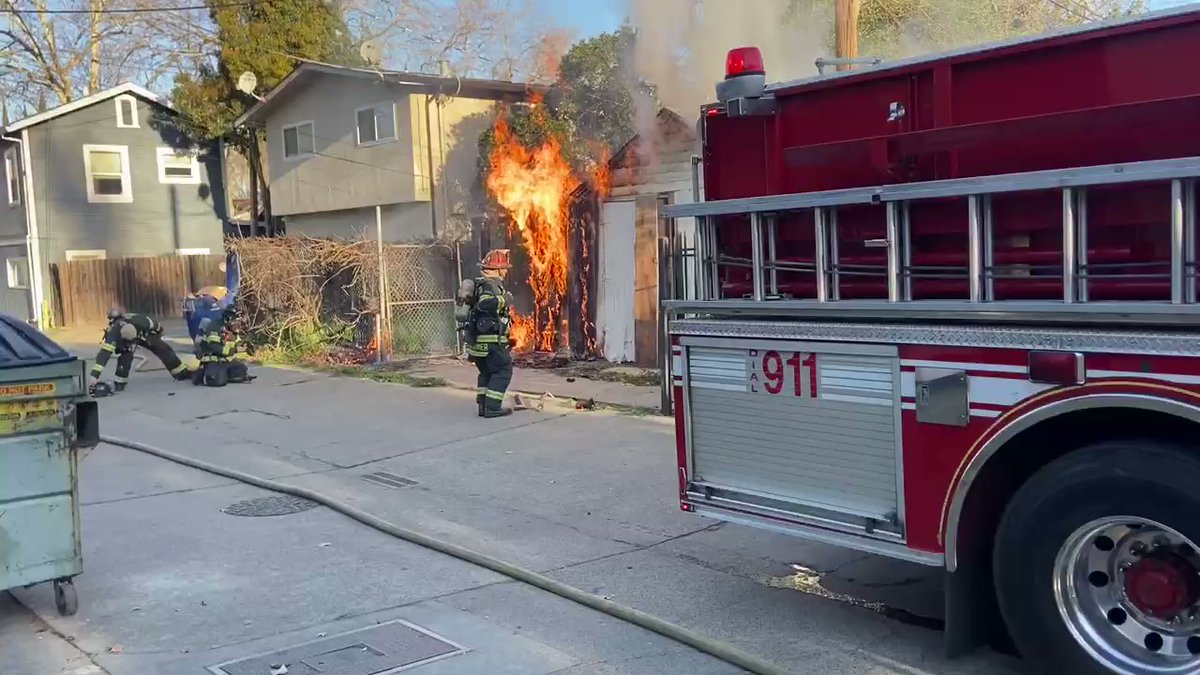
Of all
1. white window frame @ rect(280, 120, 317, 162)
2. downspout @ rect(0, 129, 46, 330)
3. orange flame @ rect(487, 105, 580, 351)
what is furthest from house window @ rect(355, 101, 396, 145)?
downspout @ rect(0, 129, 46, 330)

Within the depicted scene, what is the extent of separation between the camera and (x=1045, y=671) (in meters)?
3.57

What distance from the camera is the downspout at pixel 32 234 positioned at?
27.1 metres

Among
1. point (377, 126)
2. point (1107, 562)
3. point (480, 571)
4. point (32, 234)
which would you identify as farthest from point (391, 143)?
point (1107, 562)

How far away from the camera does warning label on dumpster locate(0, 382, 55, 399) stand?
452cm

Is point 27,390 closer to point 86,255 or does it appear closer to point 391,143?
point 391,143

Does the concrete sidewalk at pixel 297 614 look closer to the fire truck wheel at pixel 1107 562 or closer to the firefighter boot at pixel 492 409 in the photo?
the fire truck wheel at pixel 1107 562

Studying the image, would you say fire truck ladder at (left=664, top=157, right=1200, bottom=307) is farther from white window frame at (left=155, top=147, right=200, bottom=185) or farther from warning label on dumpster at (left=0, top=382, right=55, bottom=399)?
white window frame at (left=155, top=147, right=200, bottom=185)

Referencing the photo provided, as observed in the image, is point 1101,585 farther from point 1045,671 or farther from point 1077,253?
point 1077,253

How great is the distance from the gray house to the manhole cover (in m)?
23.6

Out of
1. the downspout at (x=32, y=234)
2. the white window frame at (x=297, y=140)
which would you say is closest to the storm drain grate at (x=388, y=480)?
the white window frame at (x=297, y=140)

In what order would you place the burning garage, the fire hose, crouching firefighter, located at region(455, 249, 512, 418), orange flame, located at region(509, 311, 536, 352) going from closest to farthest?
the fire hose < crouching firefighter, located at region(455, 249, 512, 418) < the burning garage < orange flame, located at region(509, 311, 536, 352)

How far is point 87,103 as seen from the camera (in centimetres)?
2741

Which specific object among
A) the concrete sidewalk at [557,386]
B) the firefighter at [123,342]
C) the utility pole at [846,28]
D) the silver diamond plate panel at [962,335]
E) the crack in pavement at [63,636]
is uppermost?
the utility pole at [846,28]

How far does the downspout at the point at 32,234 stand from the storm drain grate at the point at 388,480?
23019mm
